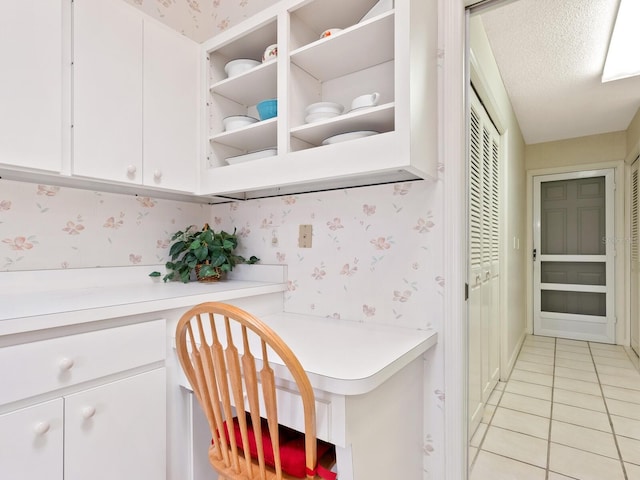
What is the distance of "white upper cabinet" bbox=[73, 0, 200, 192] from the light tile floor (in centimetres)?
209

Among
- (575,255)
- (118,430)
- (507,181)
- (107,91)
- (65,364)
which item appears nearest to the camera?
(65,364)

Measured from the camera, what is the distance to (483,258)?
7.02ft

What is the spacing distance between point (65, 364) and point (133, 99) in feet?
3.44

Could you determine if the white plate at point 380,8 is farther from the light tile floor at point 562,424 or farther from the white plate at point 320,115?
the light tile floor at point 562,424

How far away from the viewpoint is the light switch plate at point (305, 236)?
1669mm

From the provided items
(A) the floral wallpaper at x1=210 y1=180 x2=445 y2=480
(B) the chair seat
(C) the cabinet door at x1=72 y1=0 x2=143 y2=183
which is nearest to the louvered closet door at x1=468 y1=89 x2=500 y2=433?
(A) the floral wallpaper at x1=210 y1=180 x2=445 y2=480

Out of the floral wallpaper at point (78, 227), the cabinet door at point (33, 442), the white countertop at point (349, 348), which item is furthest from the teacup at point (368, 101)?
the cabinet door at point (33, 442)

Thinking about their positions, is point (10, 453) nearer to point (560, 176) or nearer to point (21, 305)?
point (21, 305)

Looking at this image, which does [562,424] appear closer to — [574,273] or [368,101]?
[368,101]

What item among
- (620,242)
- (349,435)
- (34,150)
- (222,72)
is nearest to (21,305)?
(34,150)

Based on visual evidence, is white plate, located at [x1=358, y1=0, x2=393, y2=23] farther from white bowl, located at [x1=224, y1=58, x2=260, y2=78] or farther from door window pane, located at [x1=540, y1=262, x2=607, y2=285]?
door window pane, located at [x1=540, y1=262, x2=607, y2=285]

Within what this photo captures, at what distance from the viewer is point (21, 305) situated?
1085mm

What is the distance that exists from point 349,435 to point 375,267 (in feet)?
2.38

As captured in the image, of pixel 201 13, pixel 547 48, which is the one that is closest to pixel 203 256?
pixel 201 13
